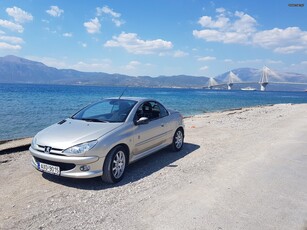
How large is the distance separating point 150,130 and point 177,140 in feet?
5.66

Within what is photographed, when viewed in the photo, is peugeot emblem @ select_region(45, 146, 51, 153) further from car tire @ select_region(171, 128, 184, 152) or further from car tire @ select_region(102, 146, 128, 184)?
car tire @ select_region(171, 128, 184, 152)

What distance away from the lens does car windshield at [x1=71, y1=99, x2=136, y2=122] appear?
19.4ft

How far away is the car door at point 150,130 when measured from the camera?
19.4 ft

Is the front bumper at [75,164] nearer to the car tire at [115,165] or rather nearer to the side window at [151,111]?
the car tire at [115,165]

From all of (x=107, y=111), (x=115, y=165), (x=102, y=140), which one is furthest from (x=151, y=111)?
(x=102, y=140)

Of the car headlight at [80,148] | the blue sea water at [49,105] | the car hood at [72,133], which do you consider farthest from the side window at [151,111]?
the blue sea water at [49,105]

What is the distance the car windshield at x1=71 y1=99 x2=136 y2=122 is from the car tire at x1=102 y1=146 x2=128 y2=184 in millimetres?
790

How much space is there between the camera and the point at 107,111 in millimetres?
6402

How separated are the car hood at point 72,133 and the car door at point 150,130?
64 cm

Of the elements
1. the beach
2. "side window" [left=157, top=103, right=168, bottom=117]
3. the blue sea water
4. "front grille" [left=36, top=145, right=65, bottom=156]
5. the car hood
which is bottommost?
the blue sea water

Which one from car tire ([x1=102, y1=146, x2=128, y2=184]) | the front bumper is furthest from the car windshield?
the front bumper

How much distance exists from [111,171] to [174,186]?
1240 millimetres

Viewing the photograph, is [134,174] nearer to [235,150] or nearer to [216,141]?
[235,150]

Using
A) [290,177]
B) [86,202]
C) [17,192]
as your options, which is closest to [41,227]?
[86,202]
